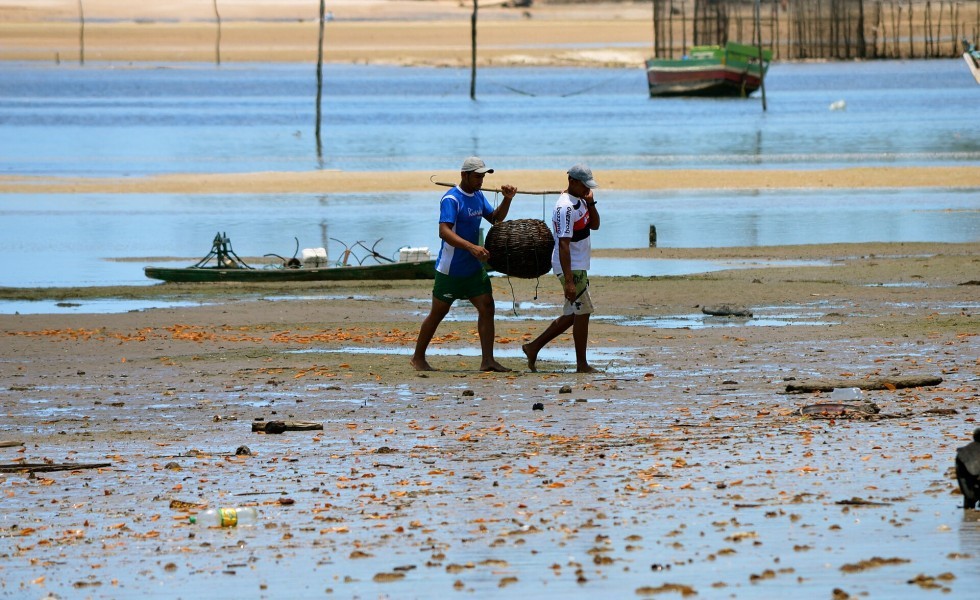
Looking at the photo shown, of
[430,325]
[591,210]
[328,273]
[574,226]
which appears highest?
[591,210]

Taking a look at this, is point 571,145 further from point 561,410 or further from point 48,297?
point 561,410

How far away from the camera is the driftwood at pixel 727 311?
616 inches

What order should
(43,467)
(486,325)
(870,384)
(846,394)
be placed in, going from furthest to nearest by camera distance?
(486,325)
(870,384)
(846,394)
(43,467)

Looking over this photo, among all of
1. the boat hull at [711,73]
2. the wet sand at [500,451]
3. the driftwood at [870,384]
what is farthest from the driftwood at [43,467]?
the boat hull at [711,73]

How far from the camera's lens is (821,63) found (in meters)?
112

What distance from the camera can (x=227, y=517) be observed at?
7395 mm

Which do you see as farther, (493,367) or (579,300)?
(493,367)

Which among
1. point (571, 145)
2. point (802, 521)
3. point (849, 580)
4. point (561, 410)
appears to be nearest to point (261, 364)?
point (561, 410)

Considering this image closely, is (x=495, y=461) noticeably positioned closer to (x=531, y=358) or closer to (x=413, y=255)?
(x=531, y=358)

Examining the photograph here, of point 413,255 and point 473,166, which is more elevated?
point 473,166

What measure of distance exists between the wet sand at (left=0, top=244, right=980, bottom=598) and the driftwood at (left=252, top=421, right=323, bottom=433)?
6 cm

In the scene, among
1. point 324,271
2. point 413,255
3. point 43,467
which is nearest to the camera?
point 43,467

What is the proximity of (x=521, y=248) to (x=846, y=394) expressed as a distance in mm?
2694

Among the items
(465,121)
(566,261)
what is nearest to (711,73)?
(465,121)
